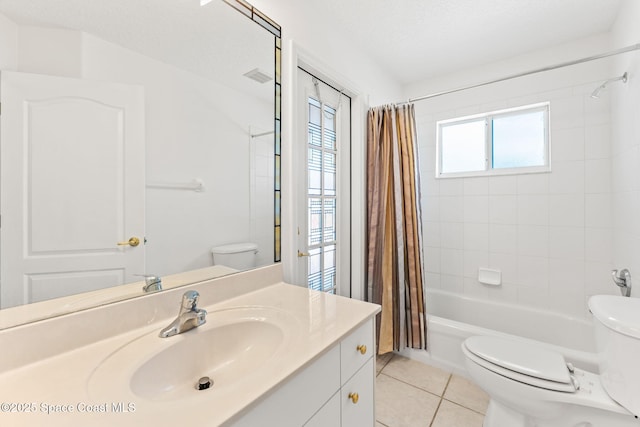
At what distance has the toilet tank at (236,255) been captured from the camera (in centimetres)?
109

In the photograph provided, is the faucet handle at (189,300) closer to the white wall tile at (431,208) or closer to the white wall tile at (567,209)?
the white wall tile at (431,208)

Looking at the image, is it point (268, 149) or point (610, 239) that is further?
point (610, 239)

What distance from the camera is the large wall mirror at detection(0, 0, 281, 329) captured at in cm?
67

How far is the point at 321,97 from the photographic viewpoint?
1.71m

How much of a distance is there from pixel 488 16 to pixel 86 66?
2082 millimetres

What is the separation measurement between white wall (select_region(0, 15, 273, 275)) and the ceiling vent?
10 centimetres

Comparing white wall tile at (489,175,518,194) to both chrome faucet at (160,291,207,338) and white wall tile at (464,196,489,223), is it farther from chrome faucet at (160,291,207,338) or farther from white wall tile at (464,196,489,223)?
chrome faucet at (160,291,207,338)

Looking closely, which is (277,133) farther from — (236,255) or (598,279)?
(598,279)

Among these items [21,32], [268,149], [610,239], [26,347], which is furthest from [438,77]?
[26,347]

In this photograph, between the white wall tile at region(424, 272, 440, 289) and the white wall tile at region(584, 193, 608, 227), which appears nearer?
the white wall tile at region(584, 193, 608, 227)

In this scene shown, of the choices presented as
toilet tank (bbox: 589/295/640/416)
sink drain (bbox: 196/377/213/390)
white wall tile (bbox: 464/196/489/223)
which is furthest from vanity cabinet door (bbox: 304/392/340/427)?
white wall tile (bbox: 464/196/489/223)

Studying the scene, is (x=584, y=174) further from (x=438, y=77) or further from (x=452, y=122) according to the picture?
(x=438, y=77)

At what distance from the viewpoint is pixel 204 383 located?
2.49 feet

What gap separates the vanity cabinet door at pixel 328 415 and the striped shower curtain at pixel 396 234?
48.1 inches
